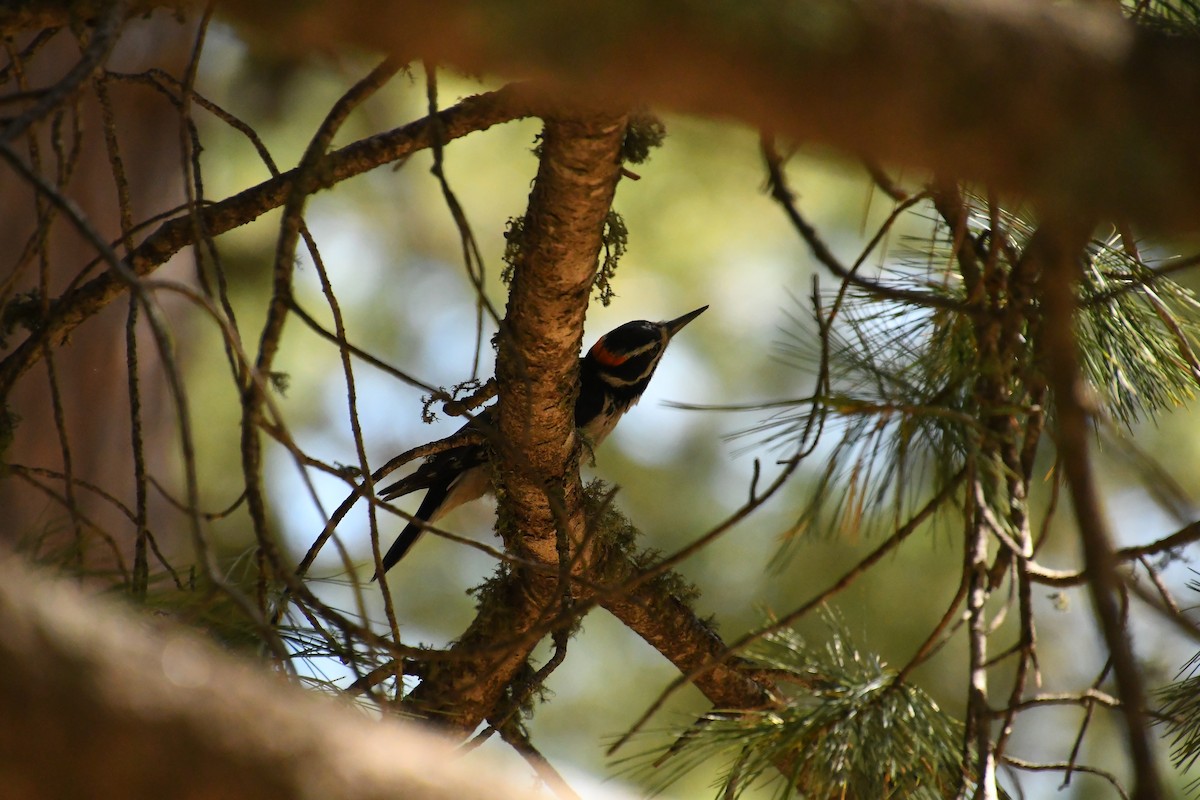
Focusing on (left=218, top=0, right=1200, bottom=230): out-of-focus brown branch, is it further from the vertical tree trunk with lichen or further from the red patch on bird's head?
the red patch on bird's head

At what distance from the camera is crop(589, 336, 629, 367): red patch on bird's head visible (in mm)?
4164

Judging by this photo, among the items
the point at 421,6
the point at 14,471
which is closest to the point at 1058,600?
the point at 421,6

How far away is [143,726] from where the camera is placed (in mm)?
820

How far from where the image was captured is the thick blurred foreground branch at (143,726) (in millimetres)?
807

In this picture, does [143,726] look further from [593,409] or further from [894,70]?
[593,409]

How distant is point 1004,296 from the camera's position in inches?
81.7

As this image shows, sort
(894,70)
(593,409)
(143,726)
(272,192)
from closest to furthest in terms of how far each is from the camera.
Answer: (143,726) < (894,70) < (272,192) < (593,409)

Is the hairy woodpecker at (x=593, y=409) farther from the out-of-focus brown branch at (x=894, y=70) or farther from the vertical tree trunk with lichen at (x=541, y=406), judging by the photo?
the out-of-focus brown branch at (x=894, y=70)

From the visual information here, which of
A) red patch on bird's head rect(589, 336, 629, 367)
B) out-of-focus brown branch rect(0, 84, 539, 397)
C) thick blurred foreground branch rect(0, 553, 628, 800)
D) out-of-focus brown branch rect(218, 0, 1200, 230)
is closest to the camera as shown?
thick blurred foreground branch rect(0, 553, 628, 800)

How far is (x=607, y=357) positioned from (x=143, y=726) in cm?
343

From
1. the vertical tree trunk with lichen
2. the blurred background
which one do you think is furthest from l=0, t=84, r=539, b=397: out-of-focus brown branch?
the blurred background

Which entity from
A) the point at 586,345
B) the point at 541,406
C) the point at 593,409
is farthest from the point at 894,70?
the point at 586,345

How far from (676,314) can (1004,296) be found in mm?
4740

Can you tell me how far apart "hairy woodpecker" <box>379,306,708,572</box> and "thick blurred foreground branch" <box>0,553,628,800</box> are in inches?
93.9
